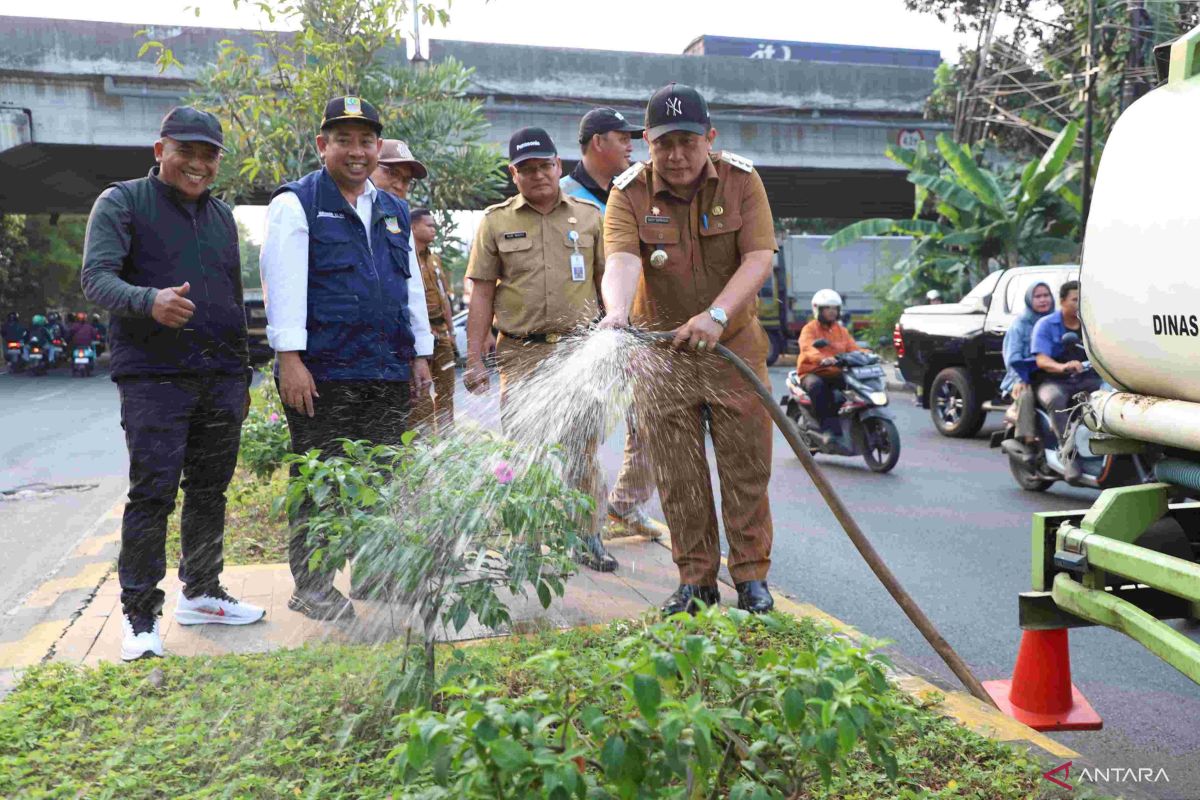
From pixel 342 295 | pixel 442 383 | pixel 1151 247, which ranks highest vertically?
pixel 1151 247

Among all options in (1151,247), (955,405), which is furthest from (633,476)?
(955,405)

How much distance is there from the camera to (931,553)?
21.9 feet

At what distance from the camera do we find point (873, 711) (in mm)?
2033

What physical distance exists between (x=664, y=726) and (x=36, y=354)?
108 feet

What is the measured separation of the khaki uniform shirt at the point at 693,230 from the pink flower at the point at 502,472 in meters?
1.49

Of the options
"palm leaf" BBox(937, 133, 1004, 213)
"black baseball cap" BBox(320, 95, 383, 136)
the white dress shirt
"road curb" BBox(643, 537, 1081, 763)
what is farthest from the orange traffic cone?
"palm leaf" BBox(937, 133, 1004, 213)

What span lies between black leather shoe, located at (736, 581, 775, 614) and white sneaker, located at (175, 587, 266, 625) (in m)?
2.04

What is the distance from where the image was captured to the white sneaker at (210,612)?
15.3 ft

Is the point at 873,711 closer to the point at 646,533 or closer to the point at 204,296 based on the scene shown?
the point at 204,296

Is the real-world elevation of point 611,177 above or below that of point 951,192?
below

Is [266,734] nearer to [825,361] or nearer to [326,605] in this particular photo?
[326,605]

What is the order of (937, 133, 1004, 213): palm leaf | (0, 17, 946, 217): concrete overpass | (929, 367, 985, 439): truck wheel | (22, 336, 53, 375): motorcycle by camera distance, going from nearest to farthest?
1. (929, 367, 985, 439): truck wheel
2. (937, 133, 1004, 213): palm leaf
3. (0, 17, 946, 217): concrete overpass
4. (22, 336, 53, 375): motorcycle

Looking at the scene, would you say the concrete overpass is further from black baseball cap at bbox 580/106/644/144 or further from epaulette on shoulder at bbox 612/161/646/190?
epaulette on shoulder at bbox 612/161/646/190

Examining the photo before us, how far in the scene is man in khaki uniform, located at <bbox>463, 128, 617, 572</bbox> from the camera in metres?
5.49
